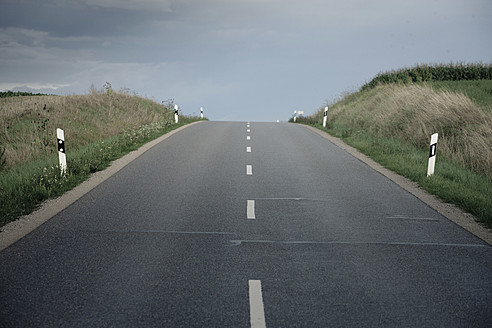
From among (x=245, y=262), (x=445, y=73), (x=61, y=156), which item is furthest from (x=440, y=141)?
(x=445, y=73)

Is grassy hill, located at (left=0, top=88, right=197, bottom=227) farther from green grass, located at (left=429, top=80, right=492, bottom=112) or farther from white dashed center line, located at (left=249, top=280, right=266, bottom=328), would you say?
green grass, located at (left=429, top=80, right=492, bottom=112)

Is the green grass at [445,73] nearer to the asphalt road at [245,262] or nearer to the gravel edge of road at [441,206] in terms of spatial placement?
the gravel edge of road at [441,206]

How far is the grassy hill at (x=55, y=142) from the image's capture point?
920 cm

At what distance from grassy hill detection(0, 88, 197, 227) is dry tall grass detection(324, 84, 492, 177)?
11019 mm

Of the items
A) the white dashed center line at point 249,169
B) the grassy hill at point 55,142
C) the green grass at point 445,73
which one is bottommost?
the white dashed center line at point 249,169

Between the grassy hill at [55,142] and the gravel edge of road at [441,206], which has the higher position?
the grassy hill at [55,142]

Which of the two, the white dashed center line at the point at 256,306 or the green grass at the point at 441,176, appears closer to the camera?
the white dashed center line at the point at 256,306

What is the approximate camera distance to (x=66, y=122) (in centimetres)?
2162

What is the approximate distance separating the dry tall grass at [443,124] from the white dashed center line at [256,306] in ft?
34.0

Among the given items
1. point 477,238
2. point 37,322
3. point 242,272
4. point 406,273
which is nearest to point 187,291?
point 242,272

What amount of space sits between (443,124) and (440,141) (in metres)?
1.28

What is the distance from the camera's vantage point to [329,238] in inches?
265

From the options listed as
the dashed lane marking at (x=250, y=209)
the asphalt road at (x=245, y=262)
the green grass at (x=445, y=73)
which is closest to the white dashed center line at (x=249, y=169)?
the asphalt road at (x=245, y=262)

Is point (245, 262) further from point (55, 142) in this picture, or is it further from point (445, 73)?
point (445, 73)
